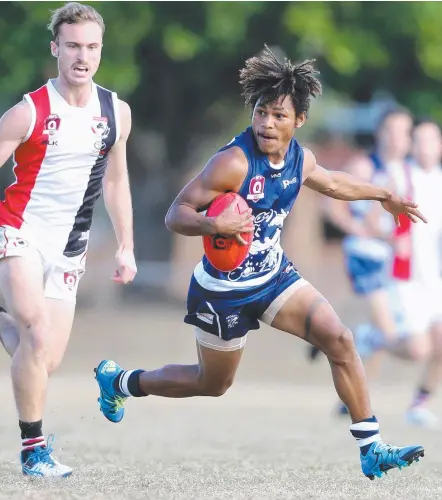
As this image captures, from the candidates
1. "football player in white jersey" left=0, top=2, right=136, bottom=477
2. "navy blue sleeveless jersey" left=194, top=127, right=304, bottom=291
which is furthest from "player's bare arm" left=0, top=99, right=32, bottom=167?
"navy blue sleeveless jersey" left=194, top=127, right=304, bottom=291

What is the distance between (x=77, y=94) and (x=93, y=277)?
15.3m

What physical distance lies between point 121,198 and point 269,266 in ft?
3.39

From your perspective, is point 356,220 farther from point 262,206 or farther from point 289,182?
point 262,206

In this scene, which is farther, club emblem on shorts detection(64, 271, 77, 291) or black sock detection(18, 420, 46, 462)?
club emblem on shorts detection(64, 271, 77, 291)

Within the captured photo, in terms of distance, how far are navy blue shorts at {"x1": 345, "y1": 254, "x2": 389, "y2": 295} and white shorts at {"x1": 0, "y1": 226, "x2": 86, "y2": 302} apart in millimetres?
4111

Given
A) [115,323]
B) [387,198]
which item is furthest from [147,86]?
[387,198]

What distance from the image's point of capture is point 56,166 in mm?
7074

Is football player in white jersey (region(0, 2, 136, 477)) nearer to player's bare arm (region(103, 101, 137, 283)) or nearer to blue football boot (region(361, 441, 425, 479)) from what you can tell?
player's bare arm (region(103, 101, 137, 283))

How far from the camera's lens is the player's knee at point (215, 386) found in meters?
7.34

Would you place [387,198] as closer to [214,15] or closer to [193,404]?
[193,404]

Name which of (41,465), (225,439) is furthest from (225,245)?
(225,439)

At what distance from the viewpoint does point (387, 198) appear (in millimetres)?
7457

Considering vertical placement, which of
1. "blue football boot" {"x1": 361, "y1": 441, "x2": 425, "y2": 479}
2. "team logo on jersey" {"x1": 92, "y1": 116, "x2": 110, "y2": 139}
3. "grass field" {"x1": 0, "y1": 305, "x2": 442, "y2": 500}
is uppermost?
"team logo on jersey" {"x1": 92, "y1": 116, "x2": 110, "y2": 139}

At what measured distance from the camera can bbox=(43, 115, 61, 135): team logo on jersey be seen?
275 inches
